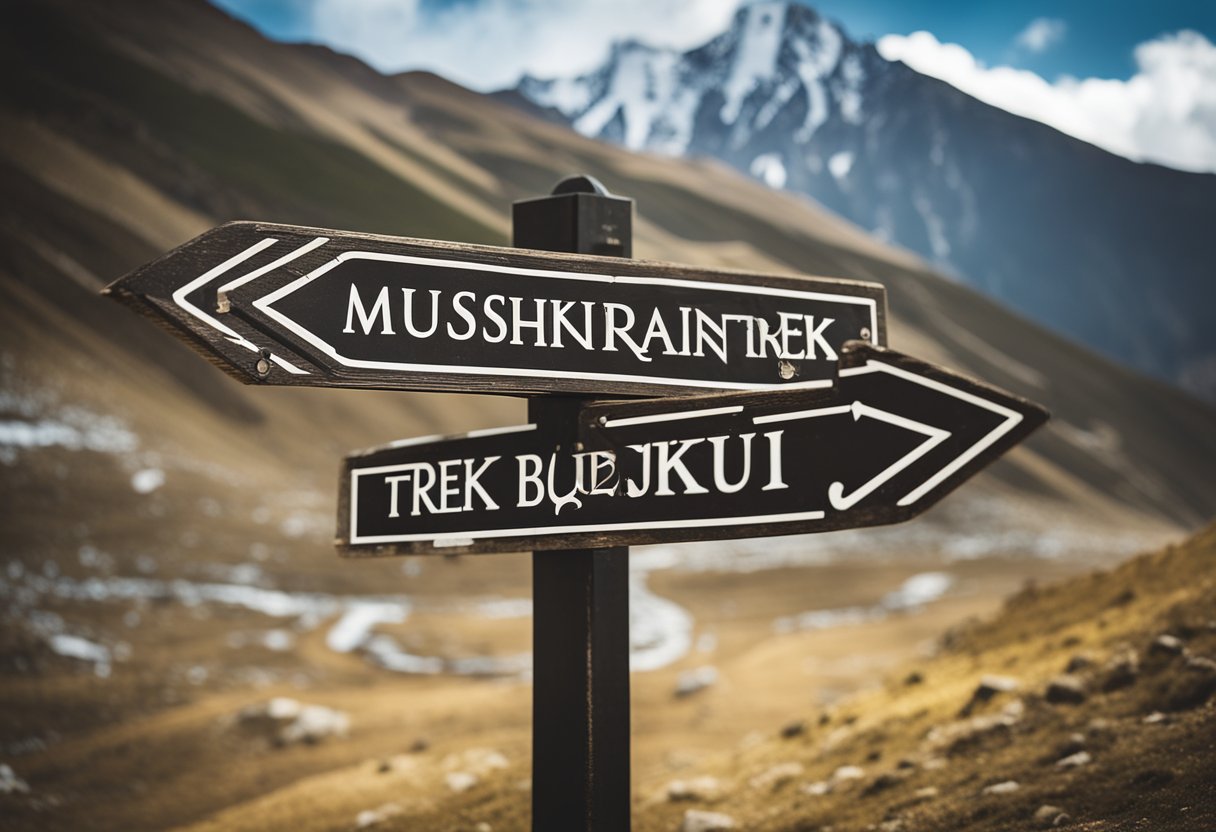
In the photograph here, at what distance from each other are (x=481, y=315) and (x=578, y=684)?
832 mm

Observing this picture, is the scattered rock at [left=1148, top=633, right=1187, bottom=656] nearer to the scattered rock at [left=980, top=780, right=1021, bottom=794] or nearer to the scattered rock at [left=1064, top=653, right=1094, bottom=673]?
the scattered rock at [left=1064, top=653, right=1094, bottom=673]

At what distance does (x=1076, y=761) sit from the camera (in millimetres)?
3988

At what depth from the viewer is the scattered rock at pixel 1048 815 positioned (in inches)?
135

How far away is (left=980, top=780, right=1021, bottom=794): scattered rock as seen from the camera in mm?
3912

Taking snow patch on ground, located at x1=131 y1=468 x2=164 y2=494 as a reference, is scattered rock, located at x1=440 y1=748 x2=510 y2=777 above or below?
below

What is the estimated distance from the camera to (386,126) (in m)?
75.5

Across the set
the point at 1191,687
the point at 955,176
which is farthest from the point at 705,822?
the point at 955,176

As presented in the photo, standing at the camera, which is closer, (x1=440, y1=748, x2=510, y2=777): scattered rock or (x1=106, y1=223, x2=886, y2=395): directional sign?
(x1=106, y1=223, x2=886, y2=395): directional sign

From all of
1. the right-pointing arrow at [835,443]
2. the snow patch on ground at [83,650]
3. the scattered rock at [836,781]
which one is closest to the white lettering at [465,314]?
the right-pointing arrow at [835,443]

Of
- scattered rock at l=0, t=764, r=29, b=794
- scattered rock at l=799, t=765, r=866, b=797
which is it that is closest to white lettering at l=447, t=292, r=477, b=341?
scattered rock at l=799, t=765, r=866, b=797

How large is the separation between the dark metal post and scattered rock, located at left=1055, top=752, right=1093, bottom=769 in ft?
6.09

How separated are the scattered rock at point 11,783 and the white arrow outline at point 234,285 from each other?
9.52m

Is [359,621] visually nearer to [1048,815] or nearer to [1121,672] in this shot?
[1121,672]

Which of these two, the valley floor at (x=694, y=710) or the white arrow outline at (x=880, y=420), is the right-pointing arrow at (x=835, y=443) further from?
the valley floor at (x=694, y=710)
